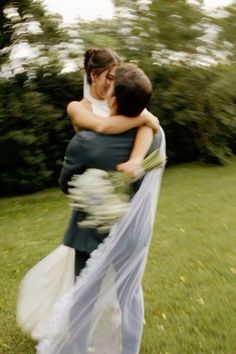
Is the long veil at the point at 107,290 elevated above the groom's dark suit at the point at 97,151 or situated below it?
below

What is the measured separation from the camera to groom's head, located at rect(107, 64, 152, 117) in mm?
3268

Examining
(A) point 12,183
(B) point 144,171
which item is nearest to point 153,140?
(B) point 144,171

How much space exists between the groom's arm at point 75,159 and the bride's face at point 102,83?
32 centimetres

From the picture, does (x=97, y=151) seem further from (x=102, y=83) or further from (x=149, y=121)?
(x=102, y=83)

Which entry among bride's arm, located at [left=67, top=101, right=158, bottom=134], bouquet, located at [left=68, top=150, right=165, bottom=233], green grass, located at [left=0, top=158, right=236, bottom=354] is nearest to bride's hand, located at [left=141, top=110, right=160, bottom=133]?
bride's arm, located at [left=67, top=101, right=158, bottom=134]

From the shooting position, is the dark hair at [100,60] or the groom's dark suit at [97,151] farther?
the dark hair at [100,60]

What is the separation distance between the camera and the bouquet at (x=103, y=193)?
11.0 feet

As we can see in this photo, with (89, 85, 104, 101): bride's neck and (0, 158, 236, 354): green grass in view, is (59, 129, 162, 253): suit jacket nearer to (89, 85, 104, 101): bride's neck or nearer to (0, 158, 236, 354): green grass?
(89, 85, 104, 101): bride's neck

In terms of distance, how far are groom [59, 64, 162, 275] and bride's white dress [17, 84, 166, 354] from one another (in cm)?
11

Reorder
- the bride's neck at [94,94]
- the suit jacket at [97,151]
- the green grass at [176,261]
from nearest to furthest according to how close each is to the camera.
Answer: the suit jacket at [97,151] → the bride's neck at [94,94] → the green grass at [176,261]

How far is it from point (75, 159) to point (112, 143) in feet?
Answer: 0.77

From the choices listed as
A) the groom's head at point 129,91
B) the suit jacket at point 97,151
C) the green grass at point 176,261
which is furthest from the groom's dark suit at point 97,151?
the green grass at point 176,261

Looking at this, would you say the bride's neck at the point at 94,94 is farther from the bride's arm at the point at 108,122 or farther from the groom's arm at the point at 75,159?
the groom's arm at the point at 75,159

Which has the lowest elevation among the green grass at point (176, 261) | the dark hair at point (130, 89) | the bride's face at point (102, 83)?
the green grass at point (176, 261)
